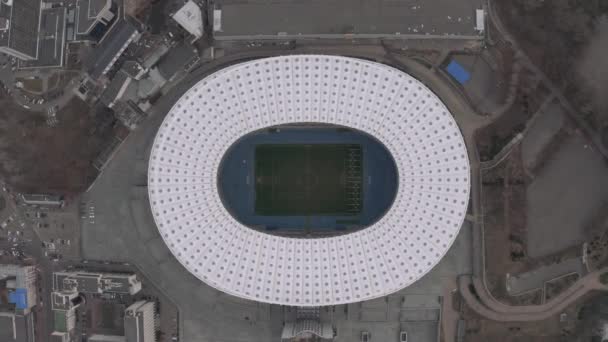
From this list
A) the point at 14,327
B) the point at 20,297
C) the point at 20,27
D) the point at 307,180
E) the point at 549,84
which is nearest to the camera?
the point at 549,84

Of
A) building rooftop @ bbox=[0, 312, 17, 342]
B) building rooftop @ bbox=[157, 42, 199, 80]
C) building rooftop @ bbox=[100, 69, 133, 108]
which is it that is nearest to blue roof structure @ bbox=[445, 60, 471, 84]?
building rooftop @ bbox=[157, 42, 199, 80]

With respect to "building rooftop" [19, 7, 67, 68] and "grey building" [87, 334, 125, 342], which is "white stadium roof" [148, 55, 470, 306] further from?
Answer: "building rooftop" [19, 7, 67, 68]

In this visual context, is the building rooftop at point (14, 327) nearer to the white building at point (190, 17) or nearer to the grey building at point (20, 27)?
the grey building at point (20, 27)

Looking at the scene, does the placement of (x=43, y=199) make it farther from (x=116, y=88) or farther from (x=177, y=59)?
(x=177, y=59)

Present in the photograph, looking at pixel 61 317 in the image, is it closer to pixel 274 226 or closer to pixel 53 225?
pixel 53 225

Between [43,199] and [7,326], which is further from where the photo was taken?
[7,326]

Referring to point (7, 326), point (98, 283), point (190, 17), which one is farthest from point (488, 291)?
point (7, 326)

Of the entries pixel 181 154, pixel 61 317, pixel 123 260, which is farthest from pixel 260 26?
pixel 61 317

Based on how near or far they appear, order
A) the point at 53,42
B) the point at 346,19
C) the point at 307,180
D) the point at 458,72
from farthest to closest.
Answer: the point at 307,180 < the point at 53,42 < the point at 458,72 < the point at 346,19
